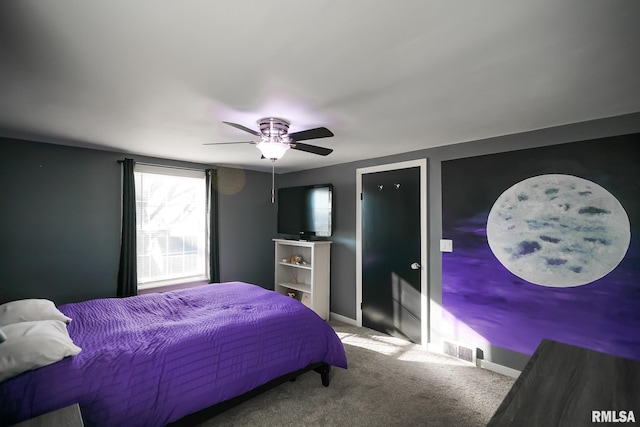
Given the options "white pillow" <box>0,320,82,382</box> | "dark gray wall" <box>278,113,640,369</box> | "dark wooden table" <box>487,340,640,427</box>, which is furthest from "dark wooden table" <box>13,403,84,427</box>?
"dark gray wall" <box>278,113,640,369</box>

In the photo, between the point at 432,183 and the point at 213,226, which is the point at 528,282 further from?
the point at 213,226

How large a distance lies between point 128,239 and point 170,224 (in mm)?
595

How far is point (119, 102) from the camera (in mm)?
2014

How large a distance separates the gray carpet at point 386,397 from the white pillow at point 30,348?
1105mm

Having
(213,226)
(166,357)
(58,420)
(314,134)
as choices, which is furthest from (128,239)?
(314,134)

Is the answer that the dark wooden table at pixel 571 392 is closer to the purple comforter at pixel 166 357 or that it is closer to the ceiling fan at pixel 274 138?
the purple comforter at pixel 166 357

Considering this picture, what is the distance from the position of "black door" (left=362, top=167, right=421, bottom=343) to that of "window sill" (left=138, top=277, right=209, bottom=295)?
7.91ft

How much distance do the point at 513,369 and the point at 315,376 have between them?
1.89 meters

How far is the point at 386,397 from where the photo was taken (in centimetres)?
242

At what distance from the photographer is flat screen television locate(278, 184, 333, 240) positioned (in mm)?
4211

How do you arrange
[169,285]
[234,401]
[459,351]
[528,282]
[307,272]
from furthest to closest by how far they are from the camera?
[307,272]
[169,285]
[459,351]
[528,282]
[234,401]

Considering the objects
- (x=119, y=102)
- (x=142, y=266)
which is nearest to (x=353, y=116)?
(x=119, y=102)

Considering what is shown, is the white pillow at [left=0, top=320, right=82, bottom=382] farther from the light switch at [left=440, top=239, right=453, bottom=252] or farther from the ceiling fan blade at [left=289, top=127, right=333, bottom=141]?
the light switch at [left=440, top=239, right=453, bottom=252]

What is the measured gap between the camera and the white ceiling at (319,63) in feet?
3.73
